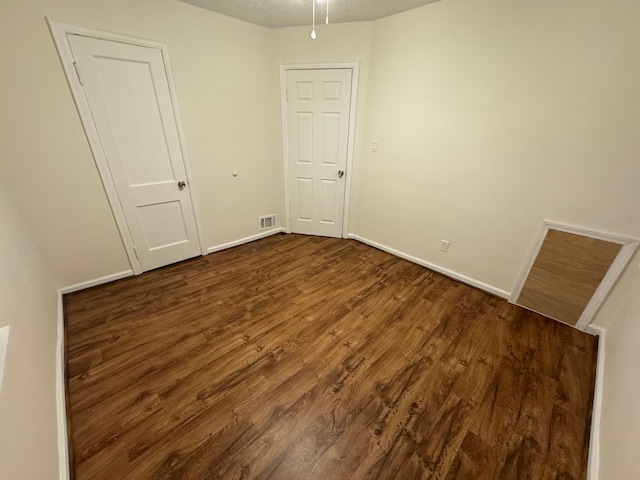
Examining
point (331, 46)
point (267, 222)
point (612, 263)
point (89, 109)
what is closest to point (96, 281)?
point (89, 109)

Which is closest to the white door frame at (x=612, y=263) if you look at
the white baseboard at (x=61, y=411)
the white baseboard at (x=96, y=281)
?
the white baseboard at (x=61, y=411)

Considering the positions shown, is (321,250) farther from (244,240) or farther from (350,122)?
(350,122)

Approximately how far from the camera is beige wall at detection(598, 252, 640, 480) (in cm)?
102

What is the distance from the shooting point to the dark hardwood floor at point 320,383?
123 cm

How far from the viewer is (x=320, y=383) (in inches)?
62.2

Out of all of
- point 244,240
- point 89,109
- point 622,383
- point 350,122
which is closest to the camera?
point 622,383

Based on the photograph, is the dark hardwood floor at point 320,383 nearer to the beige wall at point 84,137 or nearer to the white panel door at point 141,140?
the white panel door at point 141,140

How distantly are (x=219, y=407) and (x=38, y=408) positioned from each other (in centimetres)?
76

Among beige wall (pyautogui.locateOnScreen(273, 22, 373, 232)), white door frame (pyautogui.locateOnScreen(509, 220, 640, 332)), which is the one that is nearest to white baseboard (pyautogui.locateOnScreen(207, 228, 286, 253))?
beige wall (pyautogui.locateOnScreen(273, 22, 373, 232))

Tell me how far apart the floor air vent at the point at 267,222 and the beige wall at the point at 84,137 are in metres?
0.17

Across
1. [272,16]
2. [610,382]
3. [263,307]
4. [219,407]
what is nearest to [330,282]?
[263,307]

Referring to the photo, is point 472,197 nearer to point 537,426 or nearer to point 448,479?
point 537,426

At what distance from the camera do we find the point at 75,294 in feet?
7.56

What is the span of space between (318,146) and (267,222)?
1.24m
